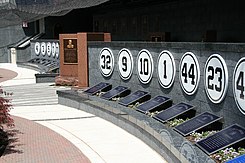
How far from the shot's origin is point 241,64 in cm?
872

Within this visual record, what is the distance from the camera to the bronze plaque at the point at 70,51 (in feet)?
77.7

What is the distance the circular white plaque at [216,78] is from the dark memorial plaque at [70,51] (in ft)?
46.6

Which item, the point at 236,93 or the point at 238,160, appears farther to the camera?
the point at 236,93

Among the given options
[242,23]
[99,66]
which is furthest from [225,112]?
[242,23]

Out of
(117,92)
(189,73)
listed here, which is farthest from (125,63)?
(189,73)

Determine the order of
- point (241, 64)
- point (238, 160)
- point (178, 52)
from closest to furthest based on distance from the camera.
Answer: point (238, 160) → point (241, 64) → point (178, 52)

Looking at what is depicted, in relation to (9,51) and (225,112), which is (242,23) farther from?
(9,51)

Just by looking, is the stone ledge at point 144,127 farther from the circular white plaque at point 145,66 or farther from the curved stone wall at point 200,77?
the circular white plaque at point 145,66

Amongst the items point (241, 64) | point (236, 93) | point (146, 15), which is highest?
point (146, 15)

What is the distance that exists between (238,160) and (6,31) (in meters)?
46.8

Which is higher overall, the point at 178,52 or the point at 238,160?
the point at 178,52

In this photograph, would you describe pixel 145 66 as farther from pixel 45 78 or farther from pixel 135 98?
pixel 45 78

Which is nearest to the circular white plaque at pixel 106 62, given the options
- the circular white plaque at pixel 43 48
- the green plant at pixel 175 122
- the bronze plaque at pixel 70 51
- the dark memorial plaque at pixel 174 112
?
the dark memorial plaque at pixel 174 112

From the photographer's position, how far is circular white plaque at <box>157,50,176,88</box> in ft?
40.1
